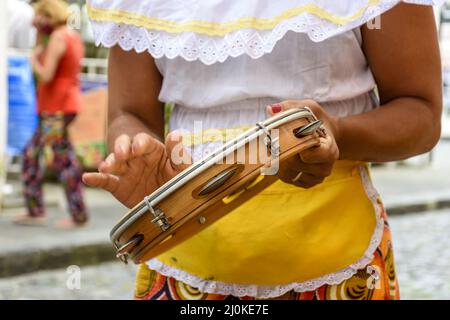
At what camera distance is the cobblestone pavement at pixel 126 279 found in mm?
5289

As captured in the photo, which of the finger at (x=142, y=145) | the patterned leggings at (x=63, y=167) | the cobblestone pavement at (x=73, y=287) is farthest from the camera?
the patterned leggings at (x=63, y=167)

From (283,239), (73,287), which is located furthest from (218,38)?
(73,287)

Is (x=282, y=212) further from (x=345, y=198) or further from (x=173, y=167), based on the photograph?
(x=173, y=167)

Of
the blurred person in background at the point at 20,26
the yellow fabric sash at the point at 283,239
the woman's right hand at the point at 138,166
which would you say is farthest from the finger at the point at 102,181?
the blurred person in background at the point at 20,26

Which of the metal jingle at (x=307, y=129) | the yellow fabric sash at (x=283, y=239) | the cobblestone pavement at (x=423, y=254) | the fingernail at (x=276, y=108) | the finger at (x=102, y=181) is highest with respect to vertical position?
the fingernail at (x=276, y=108)

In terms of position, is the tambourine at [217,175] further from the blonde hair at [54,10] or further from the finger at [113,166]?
the blonde hair at [54,10]

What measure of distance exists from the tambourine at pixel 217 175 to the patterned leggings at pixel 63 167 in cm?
555

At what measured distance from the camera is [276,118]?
4.42ft

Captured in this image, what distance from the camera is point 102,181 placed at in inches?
56.4

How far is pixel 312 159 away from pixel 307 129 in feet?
0.22

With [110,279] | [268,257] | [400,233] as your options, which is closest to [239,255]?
[268,257]

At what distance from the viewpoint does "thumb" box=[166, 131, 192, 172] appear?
1.44 metres

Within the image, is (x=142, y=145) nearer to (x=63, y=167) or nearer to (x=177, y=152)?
(x=177, y=152)

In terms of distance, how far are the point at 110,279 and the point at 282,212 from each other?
430 centimetres
